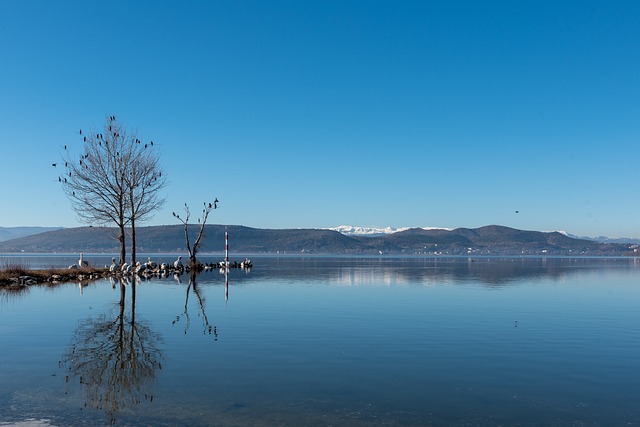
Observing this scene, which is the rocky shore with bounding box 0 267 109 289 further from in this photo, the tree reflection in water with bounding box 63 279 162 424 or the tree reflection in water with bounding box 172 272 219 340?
the tree reflection in water with bounding box 63 279 162 424

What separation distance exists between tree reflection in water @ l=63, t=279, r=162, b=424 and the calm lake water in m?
0.05

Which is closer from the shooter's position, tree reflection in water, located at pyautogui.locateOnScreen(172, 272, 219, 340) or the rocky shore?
tree reflection in water, located at pyautogui.locateOnScreen(172, 272, 219, 340)

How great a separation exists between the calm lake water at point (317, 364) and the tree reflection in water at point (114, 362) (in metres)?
0.05

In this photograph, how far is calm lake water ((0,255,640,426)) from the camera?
9219 millimetres

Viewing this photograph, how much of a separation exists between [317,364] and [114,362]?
4.88m

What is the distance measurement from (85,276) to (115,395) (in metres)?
39.6

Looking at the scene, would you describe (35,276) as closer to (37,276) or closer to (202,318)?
(37,276)

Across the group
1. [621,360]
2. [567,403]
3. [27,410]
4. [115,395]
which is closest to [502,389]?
[567,403]

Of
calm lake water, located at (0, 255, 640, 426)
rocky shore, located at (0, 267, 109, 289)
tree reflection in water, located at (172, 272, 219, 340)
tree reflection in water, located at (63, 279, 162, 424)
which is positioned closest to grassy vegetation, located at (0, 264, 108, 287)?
rocky shore, located at (0, 267, 109, 289)

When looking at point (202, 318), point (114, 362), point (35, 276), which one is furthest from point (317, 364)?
point (35, 276)

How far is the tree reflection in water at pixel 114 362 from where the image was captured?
1001 cm

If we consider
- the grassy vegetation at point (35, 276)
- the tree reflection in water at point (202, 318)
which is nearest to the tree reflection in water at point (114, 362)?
the tree reflection in water at point (202, 318)

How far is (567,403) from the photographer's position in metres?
9.95

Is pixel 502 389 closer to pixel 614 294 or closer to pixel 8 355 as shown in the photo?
pixel 8 355
